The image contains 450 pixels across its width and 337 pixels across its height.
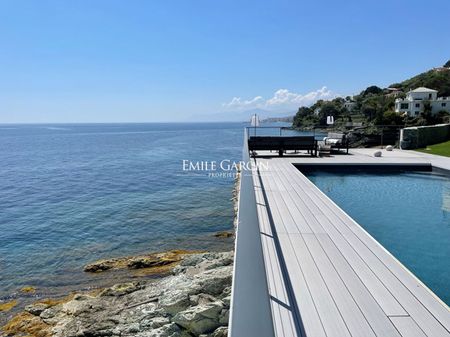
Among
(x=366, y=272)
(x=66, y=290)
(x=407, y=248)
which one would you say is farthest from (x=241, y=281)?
(x=66, y=290)

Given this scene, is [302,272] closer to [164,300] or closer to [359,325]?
[359,325]

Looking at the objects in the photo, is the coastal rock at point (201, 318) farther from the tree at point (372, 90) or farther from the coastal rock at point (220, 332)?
the tree at point (372, 90)

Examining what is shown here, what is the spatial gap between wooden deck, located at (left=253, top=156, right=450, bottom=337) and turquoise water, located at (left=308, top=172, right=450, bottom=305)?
865 mm

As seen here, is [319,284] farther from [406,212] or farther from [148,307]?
[406,212]

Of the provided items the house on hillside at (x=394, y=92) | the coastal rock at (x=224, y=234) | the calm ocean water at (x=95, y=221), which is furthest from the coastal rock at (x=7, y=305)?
the house on hillside at (x=394, y=92)

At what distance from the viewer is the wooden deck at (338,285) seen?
2646mm

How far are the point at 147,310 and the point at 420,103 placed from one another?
158 feet

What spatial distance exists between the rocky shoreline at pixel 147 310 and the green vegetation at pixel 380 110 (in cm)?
2907

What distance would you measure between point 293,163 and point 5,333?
8.77 m

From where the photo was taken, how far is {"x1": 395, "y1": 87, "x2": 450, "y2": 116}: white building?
132ft

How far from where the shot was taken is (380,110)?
163 ft

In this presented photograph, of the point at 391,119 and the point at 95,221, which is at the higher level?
the point at 391,119

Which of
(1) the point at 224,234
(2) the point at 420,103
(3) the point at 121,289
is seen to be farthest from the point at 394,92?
(3) the point at 121,289

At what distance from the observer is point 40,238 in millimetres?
10320
